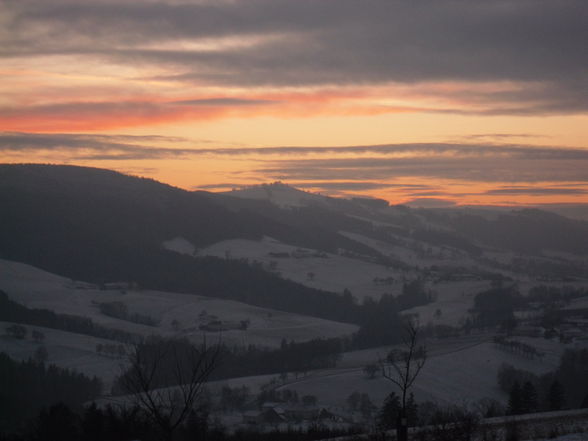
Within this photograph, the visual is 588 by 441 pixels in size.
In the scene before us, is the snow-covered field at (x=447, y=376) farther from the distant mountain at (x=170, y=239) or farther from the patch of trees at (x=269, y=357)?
the distant mountain at (x=170, y=239)

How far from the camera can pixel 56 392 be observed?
58.2 meters

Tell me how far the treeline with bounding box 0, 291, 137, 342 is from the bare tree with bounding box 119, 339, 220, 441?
13.2 meters

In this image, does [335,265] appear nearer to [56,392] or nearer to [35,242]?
[35,242]

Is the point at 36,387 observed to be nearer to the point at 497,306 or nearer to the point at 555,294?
the point at 497,306

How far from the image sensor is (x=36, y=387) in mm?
57969

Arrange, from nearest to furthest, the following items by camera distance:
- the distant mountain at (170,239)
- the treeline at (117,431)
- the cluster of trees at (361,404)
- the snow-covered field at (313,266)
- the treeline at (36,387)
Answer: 1. the treeline at (117,431)
2. the cluster of trees at (361,404)
3. the treeline at (36,387)
4. the distant mountain at (170,239)
5. the snow-covered field at (313,266)

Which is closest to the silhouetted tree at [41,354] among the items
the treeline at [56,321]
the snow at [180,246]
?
the treeline at [56,321]

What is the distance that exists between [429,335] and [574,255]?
106044 mm

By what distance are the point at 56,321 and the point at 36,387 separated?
31.3m

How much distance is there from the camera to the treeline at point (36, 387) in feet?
167

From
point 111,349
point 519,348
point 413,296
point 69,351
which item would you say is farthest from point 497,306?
point 69,351

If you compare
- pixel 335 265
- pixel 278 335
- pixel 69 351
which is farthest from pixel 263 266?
pixel 69 351

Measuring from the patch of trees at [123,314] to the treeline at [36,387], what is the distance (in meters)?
31.8

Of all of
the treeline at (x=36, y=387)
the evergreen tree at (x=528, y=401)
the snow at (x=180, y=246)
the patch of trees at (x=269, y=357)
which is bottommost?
the patch of trees at (x=269, y=357)
